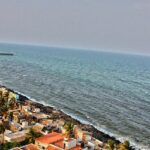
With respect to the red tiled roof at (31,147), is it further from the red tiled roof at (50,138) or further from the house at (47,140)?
the red tiled roof at (50,138)

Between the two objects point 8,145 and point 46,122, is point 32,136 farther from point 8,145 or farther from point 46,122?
point 46,122

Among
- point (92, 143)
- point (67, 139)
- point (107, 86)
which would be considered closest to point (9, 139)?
point (67, 139)

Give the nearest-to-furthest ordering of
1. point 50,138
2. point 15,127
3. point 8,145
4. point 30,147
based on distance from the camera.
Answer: point 30,147
point 8,145
point 50,138
point 15,127

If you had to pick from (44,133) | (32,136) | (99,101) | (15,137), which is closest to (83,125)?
(44,133)

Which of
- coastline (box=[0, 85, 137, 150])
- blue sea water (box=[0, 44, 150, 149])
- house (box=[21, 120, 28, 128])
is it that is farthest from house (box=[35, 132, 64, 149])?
blue sea water (box=[0, 44, 150, 149])

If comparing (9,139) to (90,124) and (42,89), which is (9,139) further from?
(42,89)

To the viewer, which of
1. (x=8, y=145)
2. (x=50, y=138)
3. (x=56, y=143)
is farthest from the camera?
(x=50, y=138)

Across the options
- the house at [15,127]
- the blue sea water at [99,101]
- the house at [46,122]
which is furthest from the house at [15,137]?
the blue sea water at [99,101]

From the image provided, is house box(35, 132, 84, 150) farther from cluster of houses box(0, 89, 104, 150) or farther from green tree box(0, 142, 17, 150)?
green tree box(0, 142, 17, 150)
